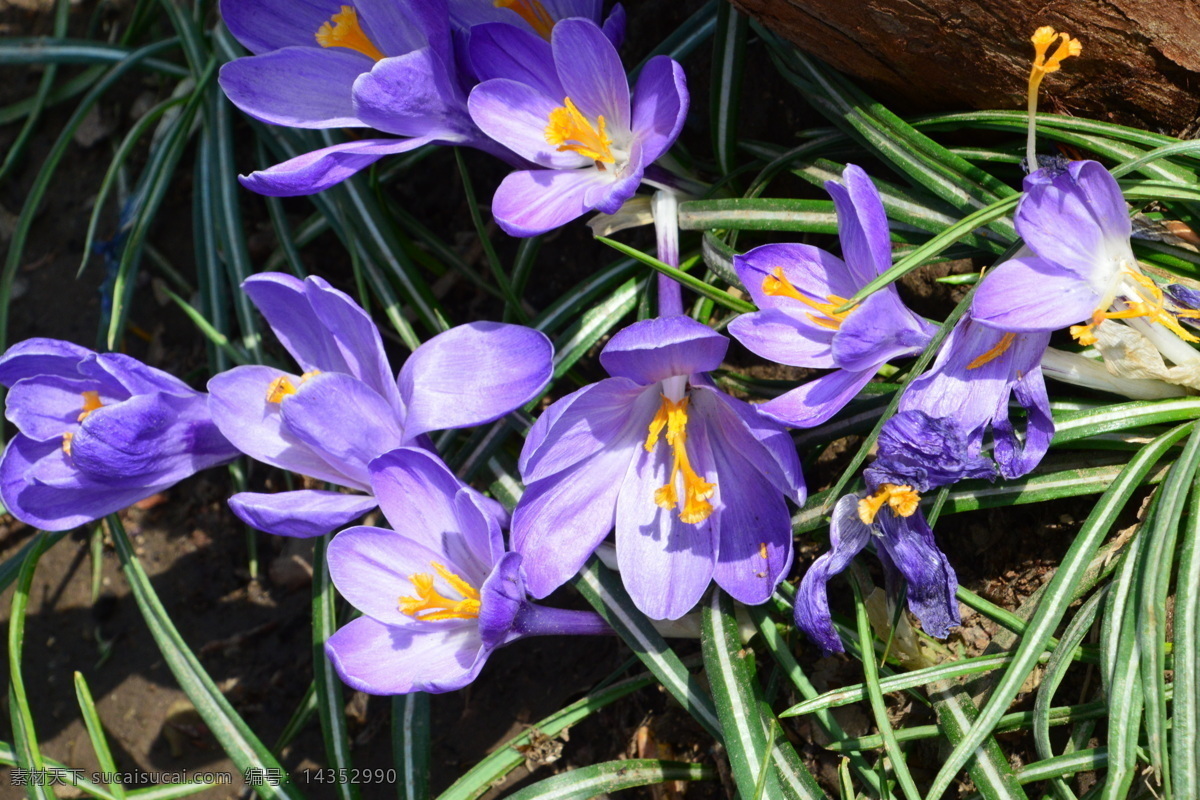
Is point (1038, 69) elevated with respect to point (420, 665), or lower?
elevated

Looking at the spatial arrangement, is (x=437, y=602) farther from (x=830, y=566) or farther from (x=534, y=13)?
(x=534, y=13)

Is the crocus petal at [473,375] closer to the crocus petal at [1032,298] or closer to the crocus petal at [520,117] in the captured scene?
the crocus petal at [520,117]

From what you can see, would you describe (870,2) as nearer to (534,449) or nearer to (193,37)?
(534,449)

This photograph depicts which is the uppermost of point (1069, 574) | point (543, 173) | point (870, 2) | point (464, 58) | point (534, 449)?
point (870, 2)

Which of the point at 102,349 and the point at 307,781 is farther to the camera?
the point at 102,349

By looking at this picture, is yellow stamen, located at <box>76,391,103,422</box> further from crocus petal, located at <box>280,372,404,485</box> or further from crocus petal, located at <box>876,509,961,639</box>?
crocus petal, located at <box>876,509,961,639</box>

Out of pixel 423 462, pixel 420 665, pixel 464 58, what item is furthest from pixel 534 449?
pixel 464 58

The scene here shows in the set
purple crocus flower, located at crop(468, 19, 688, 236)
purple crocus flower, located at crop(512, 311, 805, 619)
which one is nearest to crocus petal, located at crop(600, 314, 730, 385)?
purple crocus flower, located at crop(512, 311, 805, 619)

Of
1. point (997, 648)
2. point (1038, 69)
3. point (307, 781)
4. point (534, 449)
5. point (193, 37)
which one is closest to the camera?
point (1038, 69)

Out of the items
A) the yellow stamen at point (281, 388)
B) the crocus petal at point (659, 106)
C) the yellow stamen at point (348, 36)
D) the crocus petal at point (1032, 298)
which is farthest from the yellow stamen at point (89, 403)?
the crocus petal at point (1032, 298)

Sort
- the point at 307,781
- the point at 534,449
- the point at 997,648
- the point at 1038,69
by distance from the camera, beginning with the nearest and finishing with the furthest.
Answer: the point at 1038,69 → the point at 534,449 → the point at 997,648 → the point at 307,781
